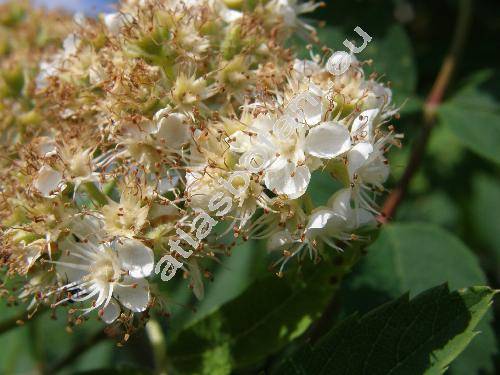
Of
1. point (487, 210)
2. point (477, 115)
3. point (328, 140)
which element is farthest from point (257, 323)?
point (487, 210)

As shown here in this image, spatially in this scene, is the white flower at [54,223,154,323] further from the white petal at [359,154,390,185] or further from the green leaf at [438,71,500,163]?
the green leaf at [438,71,500,163]

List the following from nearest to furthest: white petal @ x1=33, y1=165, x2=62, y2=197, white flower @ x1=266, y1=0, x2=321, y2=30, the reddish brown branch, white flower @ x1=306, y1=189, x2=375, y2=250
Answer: white flower @ x1=306, y1=189, x2=375, y2=250, white petal @ x1=33, y1=165, x2=62, y2=197, white flower @ x1=266, y1=0, x2=321, y2=30, the reddish brown branch

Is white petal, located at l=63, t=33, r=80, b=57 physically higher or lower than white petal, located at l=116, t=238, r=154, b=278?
higher

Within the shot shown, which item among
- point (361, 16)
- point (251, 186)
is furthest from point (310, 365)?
point (361, 16)

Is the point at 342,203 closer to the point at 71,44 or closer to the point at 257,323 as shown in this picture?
the point at 257,323

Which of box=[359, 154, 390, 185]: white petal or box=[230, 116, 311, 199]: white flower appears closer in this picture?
box=[230, 116, 311, 199]: white flower

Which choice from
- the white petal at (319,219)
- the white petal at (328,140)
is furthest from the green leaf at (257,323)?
the white petal at (328,140)

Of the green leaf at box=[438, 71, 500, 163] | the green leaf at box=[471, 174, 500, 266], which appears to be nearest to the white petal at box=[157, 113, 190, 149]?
the green leaf at box=[438, 71, 500, 163]
